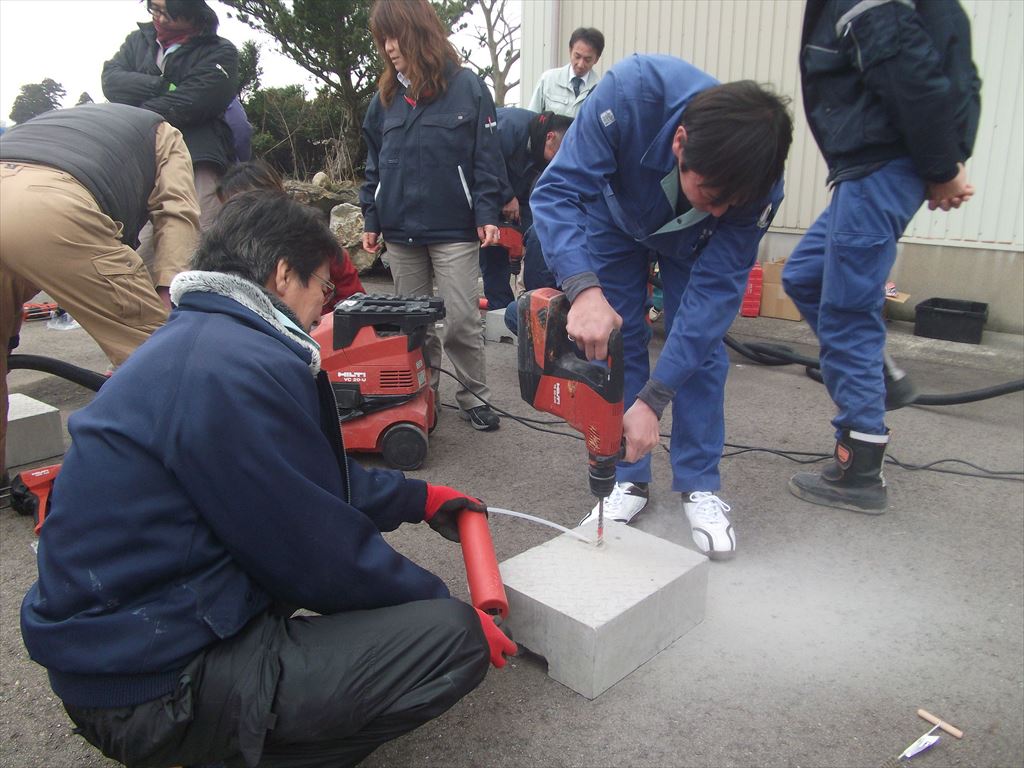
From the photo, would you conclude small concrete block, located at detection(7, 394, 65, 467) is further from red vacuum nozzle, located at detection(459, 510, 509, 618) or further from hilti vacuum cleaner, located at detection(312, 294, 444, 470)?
red vacuum nozzle, located at detection(459, 510, 509, 618)

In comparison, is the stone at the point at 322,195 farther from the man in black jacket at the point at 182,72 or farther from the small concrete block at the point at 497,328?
the man in black jacket at the point at 182,72

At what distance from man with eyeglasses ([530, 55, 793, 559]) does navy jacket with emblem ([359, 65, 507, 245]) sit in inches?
43.4

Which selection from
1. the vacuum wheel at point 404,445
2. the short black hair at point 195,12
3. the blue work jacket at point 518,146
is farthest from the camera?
the blue work jacket at point 518,146

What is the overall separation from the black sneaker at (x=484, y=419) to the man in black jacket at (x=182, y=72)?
1615 mm

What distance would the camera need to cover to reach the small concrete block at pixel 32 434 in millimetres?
3359

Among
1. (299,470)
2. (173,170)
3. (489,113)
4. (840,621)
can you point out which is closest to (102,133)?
(173,170)

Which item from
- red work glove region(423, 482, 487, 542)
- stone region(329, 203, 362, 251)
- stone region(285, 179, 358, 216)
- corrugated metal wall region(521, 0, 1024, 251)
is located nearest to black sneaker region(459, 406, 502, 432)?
red work glove region(423, 482, 487, 542)

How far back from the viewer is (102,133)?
2.73 meters

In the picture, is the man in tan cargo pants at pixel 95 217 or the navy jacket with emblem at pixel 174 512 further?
the man in tan cargo pants at pixel 95 217

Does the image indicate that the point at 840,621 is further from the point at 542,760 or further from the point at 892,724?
the point at 542,760

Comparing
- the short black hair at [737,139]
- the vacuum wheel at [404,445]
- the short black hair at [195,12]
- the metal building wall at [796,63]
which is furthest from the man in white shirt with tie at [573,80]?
the short black hair at [737,139]

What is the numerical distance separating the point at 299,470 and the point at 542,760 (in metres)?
0.88

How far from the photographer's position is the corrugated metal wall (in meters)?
5.55

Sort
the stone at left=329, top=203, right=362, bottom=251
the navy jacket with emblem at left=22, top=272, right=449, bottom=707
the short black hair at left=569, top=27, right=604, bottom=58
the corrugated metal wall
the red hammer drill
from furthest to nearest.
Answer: the stone at left=329, top=203, right=362, bottom=251 < the short black hair at left=569, top=27, right=604, bottom=58 < the corrugated metal wall < the red hammer drill < the navy jacket with emblem at left=22, top=272, right=449, bottom=707
